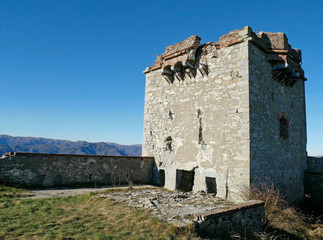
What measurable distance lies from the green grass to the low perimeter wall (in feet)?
7.20

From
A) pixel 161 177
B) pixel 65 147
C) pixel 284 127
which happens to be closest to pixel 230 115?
pixel 284 127

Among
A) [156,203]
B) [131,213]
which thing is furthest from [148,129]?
[131,213]

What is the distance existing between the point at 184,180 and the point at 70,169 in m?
5.16

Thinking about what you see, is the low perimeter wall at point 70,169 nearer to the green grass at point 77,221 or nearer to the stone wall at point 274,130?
the green grass at point 77,221

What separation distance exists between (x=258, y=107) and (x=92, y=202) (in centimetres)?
677

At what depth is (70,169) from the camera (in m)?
10.4

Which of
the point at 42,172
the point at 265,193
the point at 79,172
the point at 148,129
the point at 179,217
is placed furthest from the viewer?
the point at 148,129

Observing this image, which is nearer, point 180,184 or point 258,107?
point 258,107

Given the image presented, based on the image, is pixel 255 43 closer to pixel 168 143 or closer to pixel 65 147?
pixel 168 143

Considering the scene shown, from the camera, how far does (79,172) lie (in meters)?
10.6

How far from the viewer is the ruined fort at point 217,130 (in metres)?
8.99

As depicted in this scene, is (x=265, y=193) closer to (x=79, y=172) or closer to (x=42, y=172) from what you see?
(x=79, y=172)

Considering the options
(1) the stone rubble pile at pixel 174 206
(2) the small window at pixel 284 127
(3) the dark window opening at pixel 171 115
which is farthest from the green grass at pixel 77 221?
(2) the small window at pixel 284 127

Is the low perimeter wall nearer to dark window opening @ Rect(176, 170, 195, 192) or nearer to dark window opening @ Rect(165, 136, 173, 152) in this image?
dark window opening @ Rect(165, 136, 173, 152)
